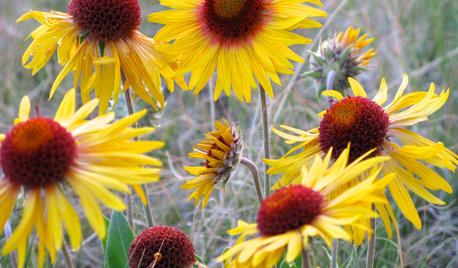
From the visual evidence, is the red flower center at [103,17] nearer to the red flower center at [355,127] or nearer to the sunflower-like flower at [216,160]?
the sunflower-like flower at [216,160]

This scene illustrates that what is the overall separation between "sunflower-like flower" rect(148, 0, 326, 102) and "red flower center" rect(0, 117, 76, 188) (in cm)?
57

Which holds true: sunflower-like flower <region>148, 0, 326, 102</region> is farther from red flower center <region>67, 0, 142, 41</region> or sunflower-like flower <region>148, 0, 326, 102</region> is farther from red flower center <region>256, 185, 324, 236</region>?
red flower center <region>256, 185, 324, 236</region>

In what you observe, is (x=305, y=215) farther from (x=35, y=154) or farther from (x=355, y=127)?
(x=35, y=154)

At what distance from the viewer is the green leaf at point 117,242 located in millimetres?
1903

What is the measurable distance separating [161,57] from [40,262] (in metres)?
0.97

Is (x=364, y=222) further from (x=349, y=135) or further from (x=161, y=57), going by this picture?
(x=161, y=57)

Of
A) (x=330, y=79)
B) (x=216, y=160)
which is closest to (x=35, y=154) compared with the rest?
(x=216, y=160)

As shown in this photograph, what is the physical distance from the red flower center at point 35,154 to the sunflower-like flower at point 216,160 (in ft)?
1.56

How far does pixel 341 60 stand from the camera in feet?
8.02

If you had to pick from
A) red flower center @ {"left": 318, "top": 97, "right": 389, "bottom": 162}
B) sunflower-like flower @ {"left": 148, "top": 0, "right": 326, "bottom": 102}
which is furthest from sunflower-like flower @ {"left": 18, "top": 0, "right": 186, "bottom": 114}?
red flower center @ {"left": 318, "top": 97, "right": 389, "bottom": 162}

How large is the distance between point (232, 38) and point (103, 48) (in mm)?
493

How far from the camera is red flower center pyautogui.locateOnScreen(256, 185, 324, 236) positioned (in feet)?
4.31

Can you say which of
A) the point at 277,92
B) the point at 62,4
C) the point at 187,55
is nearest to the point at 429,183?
the point at 187,55

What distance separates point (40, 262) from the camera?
1320 millimetres
